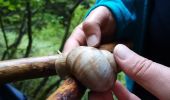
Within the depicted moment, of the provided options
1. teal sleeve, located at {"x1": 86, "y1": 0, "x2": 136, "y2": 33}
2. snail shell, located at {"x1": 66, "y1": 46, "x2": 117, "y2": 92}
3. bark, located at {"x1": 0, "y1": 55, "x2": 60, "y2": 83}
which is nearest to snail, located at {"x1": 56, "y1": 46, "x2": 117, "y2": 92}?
snail shell, located at {"x1": 66, "y1": 46, "x2": 117, "y2": 92}

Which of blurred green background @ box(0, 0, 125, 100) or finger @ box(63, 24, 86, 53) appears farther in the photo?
blurred green background @ box(0, 0, 125, 100)

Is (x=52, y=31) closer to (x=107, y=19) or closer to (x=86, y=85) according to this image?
(x=107, y=19)

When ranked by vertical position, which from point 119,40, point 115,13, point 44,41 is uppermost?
point 115,13

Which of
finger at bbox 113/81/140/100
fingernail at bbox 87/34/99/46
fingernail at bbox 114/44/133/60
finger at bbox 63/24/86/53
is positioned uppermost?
fingernail at bbox 114/44/133/60

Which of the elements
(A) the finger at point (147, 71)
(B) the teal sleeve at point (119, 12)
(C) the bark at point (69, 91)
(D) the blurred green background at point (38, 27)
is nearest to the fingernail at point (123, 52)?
(A) the finger at point (147, 71)

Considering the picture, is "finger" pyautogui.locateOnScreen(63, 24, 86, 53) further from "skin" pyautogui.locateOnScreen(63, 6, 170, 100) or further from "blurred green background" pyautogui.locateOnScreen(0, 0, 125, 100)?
"blurred green background" pyautogui.locateOnScreen(0, 0, 125, 100)

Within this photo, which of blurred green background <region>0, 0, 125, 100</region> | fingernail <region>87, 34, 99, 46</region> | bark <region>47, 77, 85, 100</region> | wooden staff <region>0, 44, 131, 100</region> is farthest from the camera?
blurred green background <region>0, 0, 125, 100</region>

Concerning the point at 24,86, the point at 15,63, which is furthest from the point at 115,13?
the point at 24,86
